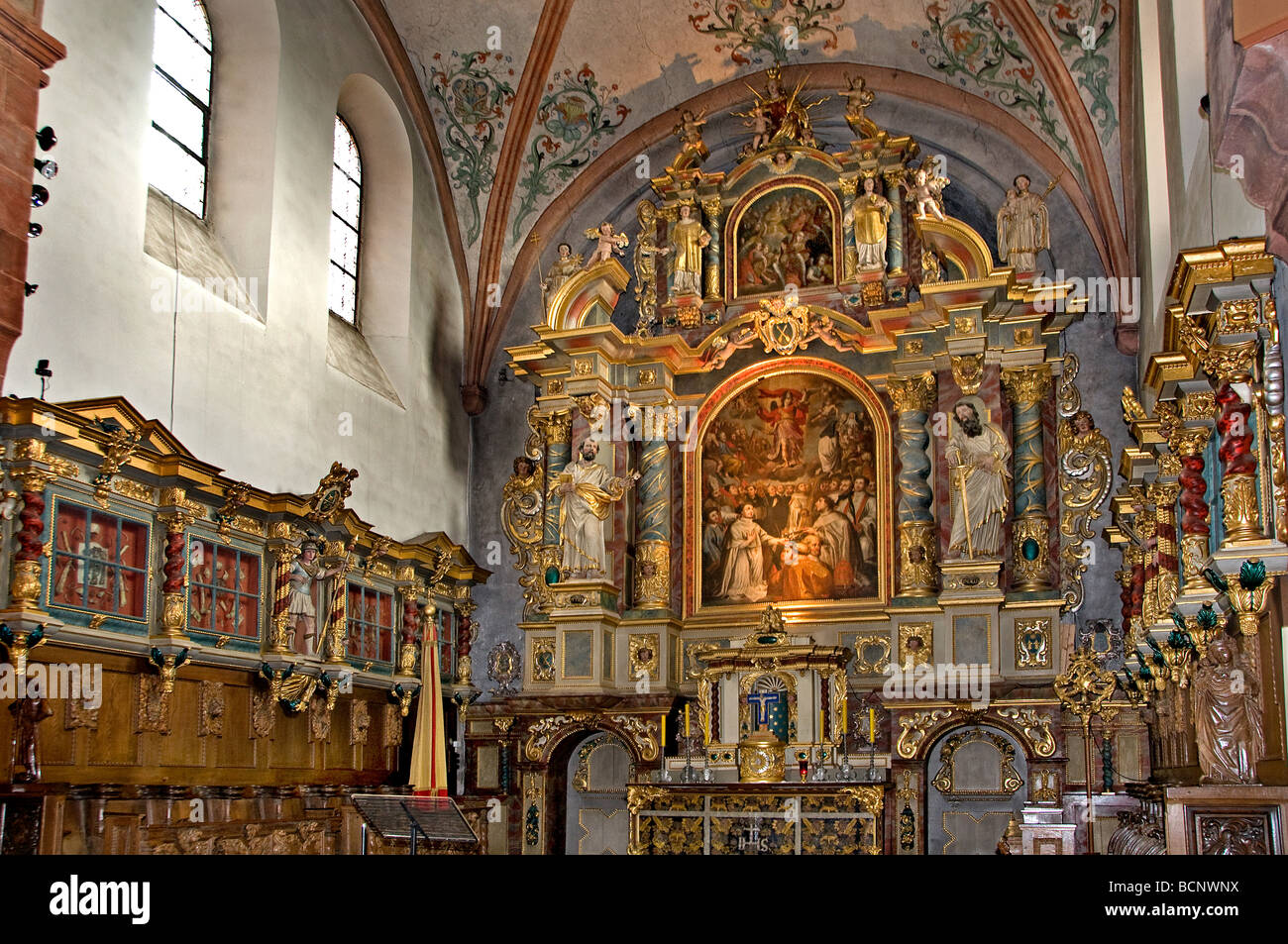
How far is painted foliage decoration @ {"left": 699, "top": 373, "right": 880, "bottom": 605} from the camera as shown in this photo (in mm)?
17250

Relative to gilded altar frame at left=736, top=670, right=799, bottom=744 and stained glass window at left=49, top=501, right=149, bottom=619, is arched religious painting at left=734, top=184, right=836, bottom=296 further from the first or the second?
stained glass window at left=49, top=501, right=149, bottom=619

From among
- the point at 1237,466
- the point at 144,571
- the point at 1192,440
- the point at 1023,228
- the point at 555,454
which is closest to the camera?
the point at 1237,466

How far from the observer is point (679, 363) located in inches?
726

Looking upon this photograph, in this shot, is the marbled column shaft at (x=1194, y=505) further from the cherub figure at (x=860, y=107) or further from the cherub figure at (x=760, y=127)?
the cherub figure at (x=760, y=127)

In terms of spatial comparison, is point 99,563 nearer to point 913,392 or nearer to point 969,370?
point 913,392

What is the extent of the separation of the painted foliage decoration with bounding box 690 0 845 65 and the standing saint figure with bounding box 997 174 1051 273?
3508 mm

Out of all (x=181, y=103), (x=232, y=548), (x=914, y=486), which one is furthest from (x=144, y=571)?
(x=914, y=486)

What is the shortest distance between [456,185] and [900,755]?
33.2 ft

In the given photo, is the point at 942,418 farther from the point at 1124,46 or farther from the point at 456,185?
the point at 456,185

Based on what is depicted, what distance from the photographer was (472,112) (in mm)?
19250

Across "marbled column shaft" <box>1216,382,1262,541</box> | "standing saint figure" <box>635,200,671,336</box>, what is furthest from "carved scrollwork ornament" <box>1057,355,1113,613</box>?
"marbled column shaft" <box>1216,382,1262,541</box>

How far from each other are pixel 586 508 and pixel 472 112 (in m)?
6.06
